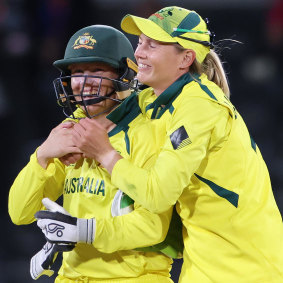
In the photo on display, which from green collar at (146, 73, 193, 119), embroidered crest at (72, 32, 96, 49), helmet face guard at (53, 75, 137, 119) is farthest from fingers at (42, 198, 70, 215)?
embroidered crest at (72, 32, 96, 49)

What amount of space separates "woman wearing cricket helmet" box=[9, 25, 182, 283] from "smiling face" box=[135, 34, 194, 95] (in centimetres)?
13

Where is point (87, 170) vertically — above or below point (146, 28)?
below

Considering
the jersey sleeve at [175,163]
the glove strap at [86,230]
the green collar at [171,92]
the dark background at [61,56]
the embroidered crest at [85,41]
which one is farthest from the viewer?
the dark background at [61,56]

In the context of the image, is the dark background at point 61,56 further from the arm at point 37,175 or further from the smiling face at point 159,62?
the smiling face at point 159,62

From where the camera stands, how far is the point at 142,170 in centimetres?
197

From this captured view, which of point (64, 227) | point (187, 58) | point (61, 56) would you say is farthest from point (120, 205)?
point (61, 56)

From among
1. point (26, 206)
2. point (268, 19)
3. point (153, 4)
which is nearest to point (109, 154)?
point (26, 206)

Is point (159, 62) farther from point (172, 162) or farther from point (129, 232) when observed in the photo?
point (129, 232)

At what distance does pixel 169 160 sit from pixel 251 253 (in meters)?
0.44

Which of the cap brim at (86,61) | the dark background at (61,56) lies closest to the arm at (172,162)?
the cap brim at (86,61)

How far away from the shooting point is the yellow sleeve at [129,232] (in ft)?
6.70

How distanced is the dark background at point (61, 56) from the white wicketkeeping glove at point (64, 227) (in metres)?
2.22

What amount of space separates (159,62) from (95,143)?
1.17ft

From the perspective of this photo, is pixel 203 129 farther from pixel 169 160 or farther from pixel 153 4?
pixel 153 4
